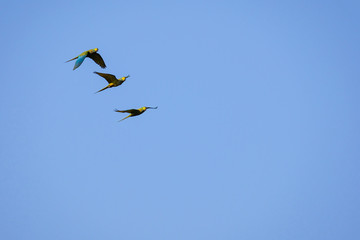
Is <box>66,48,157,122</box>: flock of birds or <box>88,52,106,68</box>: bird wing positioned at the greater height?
<box>88,52,106,68</box>: bird wing

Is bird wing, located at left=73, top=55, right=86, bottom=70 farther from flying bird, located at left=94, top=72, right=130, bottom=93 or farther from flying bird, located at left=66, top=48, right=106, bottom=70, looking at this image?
flying bird, located at left=94, top=72, right=130, bottom=93

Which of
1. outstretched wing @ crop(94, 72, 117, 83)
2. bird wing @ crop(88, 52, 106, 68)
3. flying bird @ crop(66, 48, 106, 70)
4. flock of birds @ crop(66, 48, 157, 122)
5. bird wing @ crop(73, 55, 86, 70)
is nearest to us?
bird wing @ crop(73, 55, 86, 70)

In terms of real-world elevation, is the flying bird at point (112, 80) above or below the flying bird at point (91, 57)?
below

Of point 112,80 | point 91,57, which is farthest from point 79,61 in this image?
point 112,80

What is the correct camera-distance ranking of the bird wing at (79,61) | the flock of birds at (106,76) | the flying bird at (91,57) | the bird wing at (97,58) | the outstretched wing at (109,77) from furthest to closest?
the bird wing at (97,58) → the outstretched wing at (109,77) → the flying bird at (91,57) → the flock of birds at (106,76) → the bird wing at (79,61)

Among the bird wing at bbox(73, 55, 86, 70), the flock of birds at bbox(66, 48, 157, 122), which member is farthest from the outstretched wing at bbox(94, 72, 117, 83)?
the bird wing at bbox(73, 55, 86, 70)

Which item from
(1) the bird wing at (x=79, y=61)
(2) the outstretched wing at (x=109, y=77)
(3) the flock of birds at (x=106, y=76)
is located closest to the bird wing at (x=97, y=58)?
(3) the flock of birds at (x=106, y=76)

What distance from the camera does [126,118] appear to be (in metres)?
31.6

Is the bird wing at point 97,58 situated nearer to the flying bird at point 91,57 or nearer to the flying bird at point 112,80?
the flying bird at point 91,57

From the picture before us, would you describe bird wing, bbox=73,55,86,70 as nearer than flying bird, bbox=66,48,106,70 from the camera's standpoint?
Yes

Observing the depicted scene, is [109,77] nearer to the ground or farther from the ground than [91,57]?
nearer to the ground

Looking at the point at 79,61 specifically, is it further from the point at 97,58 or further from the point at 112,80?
the point at 112,80

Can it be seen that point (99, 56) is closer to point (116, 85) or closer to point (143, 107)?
point (116, 85)

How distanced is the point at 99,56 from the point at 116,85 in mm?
2475
